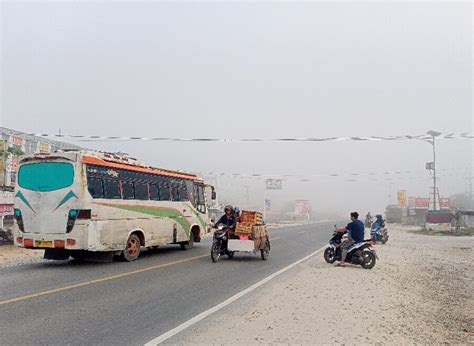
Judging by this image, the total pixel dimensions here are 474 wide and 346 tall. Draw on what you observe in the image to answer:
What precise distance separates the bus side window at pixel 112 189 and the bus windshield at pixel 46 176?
47.0 inches

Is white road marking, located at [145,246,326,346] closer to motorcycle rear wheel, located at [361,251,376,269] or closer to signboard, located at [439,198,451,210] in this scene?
motorcycle rear wheel, located at [361,251,376,269]

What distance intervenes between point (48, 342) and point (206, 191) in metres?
14.7

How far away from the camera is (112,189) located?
13.8 meters

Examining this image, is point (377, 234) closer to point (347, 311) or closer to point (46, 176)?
point (347, 311)

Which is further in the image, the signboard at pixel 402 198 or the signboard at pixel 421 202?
the signboard at pixel 421 202

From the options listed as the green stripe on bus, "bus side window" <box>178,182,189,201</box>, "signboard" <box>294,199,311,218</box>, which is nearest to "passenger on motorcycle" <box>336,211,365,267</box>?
the green stripe on bus

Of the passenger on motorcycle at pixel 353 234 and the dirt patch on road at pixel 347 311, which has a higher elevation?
the passenger on motorcycle at pixel 353 234

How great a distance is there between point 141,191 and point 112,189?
1.63 meters

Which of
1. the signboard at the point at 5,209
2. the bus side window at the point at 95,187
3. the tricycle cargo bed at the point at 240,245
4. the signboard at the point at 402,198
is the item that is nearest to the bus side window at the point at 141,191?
the bus side window at the point at 95,187

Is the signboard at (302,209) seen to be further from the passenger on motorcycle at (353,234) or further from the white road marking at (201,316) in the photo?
the white road marking at (201,316)

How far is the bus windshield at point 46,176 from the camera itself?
1276 centimetres

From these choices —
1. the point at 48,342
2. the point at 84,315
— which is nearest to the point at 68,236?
the point at 84,315

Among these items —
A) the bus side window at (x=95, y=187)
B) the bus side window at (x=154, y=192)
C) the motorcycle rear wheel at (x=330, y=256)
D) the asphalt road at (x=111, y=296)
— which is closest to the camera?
the asphalt road at (x=111, y=296)

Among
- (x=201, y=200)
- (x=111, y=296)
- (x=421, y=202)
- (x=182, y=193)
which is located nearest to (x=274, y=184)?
(x=421, y=202)
